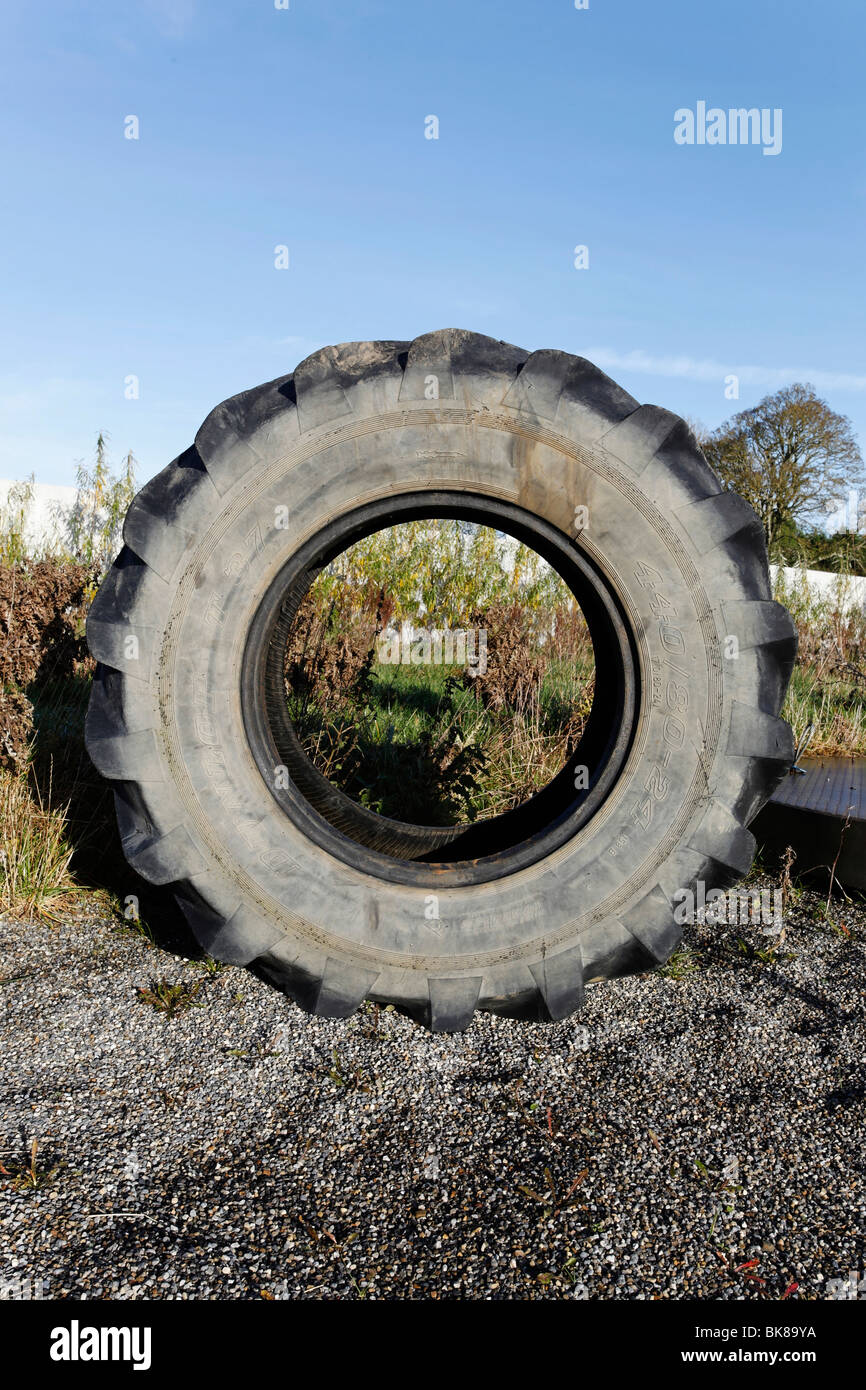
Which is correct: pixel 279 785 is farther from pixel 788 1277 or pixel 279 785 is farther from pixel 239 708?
pixel 788 1277

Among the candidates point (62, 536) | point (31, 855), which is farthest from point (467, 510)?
point (62, 536)

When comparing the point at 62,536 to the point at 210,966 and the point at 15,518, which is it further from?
the point at 210,966

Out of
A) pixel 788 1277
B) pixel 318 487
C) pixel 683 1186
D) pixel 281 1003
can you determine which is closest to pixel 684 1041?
pixel 683 1186

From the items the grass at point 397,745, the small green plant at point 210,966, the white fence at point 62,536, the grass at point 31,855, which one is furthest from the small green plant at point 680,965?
the white fence at point 62,536

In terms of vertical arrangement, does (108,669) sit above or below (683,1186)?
above

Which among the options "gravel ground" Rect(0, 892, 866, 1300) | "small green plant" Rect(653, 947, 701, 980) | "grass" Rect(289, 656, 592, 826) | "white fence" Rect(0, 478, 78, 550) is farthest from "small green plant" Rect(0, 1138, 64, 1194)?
"white fence" Rect(0, 478, 78, 550)

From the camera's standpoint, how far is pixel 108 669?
218 centimetres

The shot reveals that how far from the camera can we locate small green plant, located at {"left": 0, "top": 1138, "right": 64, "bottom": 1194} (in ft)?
5.33

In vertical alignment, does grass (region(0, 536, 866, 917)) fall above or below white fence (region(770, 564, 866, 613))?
below

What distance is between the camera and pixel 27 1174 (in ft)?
5.41

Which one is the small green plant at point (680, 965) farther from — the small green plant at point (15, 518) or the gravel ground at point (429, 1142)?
the small green plant at point (15, 518)

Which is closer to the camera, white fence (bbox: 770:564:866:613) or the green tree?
white fence (bbox: 770:564:866:613)

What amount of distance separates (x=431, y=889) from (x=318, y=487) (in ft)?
3.59

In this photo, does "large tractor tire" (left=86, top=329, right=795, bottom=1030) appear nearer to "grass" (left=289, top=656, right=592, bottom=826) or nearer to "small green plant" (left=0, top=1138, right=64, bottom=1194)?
"small green plant" (left=0, top=1138, right=64, bottom=1194)
